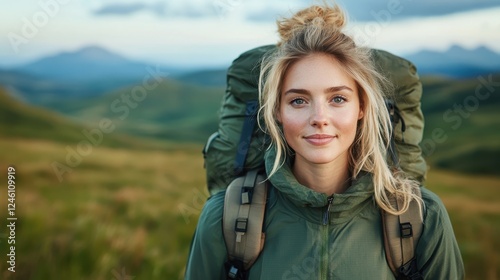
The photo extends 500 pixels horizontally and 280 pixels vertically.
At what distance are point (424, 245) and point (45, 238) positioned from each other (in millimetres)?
5263

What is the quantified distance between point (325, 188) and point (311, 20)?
3.06 ft

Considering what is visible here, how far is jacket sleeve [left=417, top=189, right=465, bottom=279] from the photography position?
2641mm

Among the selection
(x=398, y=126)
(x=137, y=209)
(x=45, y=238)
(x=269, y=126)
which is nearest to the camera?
(x=269, y=126)

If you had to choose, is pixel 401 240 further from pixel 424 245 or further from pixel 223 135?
pixel 223 135

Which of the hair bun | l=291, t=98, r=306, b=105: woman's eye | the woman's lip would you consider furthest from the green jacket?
the hair bun

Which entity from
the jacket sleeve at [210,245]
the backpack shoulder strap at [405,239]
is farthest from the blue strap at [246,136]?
the backpack shoulder strap at [405,239]

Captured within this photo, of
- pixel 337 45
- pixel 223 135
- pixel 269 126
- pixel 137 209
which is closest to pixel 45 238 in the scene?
pixel 137 209

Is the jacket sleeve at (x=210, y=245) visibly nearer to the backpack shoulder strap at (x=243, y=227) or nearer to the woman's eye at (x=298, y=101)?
the backpack shoulder strap at (x=243, y=227)

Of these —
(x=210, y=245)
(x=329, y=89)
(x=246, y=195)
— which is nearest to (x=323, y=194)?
(x=246, y=195)

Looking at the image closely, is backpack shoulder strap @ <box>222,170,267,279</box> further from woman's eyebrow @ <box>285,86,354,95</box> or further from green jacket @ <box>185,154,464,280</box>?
woman's eyebrow @ <box>285,86,354,95</box>

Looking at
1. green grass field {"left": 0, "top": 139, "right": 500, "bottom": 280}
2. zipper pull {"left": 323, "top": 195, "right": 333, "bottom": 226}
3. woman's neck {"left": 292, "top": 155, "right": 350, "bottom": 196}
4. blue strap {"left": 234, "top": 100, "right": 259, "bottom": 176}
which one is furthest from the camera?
green grass field {"left": 0, "top": 139, "right": 500, "bottom": 280}

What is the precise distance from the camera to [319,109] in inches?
105

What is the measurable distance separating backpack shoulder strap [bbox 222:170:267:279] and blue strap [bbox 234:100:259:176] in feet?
0.93

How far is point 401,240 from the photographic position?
264 cm
